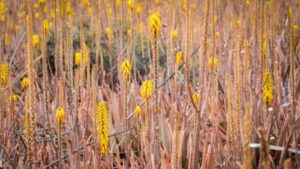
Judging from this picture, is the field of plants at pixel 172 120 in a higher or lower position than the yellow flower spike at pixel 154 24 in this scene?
lower

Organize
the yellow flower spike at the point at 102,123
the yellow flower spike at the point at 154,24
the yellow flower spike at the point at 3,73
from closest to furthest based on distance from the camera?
the yellow flower spike at the point at 102,123
the yellow flower spike at the point at 154,24
the yellow flower spike at the point at 3,73

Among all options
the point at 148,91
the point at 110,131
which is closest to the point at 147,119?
the point at 148,91

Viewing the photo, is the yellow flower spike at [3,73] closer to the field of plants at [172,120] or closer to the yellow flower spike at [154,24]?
the field of plants at [172,120]

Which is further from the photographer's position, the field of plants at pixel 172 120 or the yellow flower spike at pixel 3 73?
the yellow flower spike at pixel 3 73

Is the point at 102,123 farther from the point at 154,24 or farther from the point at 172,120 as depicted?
the point at 172,120

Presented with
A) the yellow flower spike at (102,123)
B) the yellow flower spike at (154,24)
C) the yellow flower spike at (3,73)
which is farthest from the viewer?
the yellow flower spike at (3,73)

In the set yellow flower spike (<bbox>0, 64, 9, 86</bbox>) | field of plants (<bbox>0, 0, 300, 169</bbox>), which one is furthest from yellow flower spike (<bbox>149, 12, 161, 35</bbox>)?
yellow flower spike (<bbox>0, 64, 9, 86</bbox>)

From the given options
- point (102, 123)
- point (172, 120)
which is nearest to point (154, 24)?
point (102, 123)

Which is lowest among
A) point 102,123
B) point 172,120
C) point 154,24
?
point 172,120

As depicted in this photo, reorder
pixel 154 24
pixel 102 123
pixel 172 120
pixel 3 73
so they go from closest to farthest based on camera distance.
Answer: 1. pixel 102 123
2. pixel 154 24
3. pixel 3 73
4. pixel 172 120

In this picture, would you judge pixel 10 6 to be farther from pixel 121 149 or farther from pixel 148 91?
pixel 148 91

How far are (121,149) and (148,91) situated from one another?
1.68 feet

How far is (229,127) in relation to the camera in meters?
1.14

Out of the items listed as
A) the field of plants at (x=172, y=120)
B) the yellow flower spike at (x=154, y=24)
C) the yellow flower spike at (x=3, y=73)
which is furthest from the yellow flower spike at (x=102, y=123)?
the yellow flower spike at (x=3, y=73)
